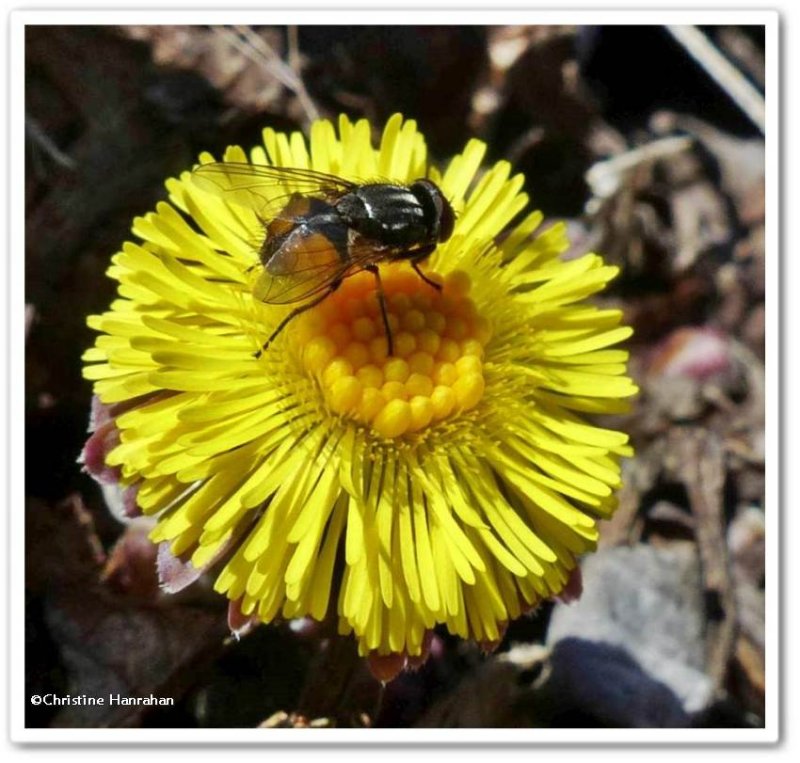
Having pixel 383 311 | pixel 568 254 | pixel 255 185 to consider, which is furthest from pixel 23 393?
pixel 568 254

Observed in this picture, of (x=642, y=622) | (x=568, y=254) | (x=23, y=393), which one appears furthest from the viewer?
(x=568, y=254)

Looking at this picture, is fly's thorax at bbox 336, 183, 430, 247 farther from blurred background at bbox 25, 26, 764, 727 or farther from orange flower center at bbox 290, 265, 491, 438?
blurred background at bbox 25, 26, 764, 727

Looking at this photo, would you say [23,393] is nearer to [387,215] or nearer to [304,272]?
[304,272]

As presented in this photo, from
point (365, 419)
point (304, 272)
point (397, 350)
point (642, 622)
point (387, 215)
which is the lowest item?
point (642, 622)

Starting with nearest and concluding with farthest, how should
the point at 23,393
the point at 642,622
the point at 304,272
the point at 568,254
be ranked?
the point at 304,272
the point at 23,393
the point at 642,622
the point at 568,254

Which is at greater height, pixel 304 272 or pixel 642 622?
pixel 304 272

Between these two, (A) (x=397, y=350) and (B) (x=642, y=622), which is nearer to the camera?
(A) (x=397, y=350)
